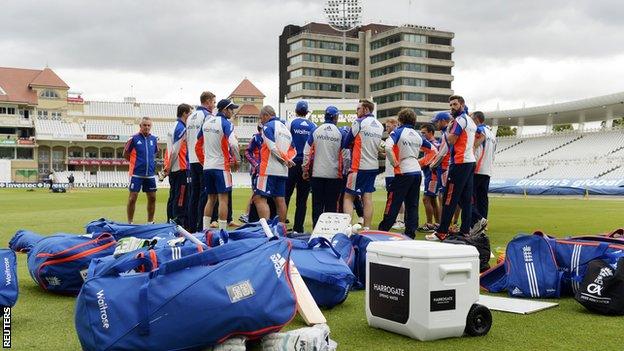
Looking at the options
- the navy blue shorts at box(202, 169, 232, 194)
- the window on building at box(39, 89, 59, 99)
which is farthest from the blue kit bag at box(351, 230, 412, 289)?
the window on building at box(39, 89, 59, 99)

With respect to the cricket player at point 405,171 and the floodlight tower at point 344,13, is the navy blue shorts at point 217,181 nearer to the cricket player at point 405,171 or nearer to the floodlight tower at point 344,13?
the cricket player at point 405,171

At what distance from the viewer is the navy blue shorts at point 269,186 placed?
28.8 ft

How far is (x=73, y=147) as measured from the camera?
80500mm

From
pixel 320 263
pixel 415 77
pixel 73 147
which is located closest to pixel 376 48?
pixel 415 77

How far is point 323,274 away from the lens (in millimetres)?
4785

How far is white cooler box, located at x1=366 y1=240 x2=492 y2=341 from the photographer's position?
382cm

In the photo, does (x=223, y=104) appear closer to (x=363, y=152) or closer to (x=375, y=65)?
(x=363, y=152)

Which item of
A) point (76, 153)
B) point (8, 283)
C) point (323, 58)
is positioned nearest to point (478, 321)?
point (8, 283)

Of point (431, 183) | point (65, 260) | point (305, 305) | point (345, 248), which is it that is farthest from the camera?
point (431, 183)

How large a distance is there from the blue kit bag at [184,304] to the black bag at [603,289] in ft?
8.15

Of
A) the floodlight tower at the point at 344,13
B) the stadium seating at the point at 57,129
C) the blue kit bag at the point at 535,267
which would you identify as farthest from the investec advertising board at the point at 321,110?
the stadium seating at the point at 57,129

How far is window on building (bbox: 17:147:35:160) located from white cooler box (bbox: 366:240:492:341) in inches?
3231

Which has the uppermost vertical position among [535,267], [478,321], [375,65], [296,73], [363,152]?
[375,65]

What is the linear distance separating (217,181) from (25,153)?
77.2 metres
